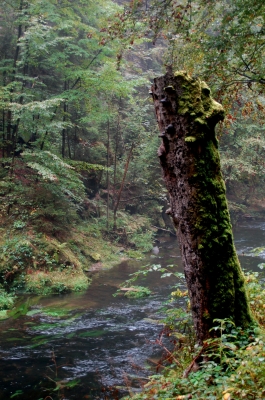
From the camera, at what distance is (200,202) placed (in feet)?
11.1

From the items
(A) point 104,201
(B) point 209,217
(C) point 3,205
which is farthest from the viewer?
(A) point 104,201

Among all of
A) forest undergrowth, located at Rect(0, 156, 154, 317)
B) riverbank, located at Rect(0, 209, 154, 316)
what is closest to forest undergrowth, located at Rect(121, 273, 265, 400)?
forest undergrowth, located at Rect(0, 156, 154, 317)

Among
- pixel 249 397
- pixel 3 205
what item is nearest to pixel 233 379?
pixel 249 397

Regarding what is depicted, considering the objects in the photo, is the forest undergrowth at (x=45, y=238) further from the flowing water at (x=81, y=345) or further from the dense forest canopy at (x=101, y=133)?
the flowing water at (x=81, y=345)

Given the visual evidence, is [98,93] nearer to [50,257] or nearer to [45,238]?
[45,238]

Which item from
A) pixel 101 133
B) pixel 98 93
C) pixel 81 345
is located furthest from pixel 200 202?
pixel 101 133

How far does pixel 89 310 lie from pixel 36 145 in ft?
23.8

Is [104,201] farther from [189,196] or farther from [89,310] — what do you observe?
[189,196]

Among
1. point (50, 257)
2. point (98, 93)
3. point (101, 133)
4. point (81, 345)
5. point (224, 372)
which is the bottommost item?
point (81, 345)

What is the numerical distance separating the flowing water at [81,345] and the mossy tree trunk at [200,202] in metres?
1.70

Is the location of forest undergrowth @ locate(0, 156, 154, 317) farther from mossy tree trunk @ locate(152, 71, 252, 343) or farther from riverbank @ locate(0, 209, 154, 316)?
mossy tree trunk @ locate(152, 71, 252, 343)

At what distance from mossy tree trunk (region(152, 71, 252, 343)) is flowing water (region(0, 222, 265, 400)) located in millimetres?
1704

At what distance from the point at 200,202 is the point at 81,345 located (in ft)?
14.8

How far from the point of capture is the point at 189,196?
3.40m
